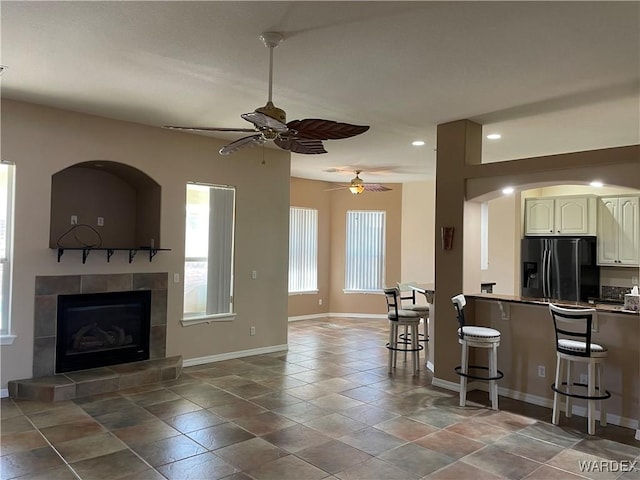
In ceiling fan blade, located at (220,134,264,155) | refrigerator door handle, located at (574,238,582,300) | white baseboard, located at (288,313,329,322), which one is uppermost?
ceiling fan blade, located at (220,134,264,155)

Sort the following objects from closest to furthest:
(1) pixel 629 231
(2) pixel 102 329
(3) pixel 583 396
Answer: (3) pixel 583 396
(2) pixel 102 329
(1) pixel 629 231

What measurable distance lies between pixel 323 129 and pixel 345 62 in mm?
621

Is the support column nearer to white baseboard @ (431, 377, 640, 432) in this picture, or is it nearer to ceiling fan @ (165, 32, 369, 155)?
white baseboard @ (431, 377, 640, 432)

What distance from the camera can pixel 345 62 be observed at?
3566 millimetres

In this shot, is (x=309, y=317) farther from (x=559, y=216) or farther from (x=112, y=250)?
(x=112, y=250)

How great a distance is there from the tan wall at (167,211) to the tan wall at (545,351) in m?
2.98

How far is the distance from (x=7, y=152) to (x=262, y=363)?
3717mm

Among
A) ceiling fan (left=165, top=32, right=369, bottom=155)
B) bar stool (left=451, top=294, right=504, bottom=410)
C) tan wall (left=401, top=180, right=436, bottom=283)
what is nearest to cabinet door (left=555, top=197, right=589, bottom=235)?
tan wall (left=401, top=180, right=436, bottom=283)

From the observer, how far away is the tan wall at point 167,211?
4742 millimetres

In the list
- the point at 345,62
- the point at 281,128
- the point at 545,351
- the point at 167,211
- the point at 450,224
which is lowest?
the point at 545,351

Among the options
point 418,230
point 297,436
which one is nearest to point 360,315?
point 418,230

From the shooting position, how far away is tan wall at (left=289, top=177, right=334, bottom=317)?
970 cm

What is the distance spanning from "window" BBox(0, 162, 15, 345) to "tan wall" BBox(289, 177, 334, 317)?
555cm

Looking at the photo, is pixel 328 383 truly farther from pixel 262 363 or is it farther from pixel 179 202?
pixel 179 202
